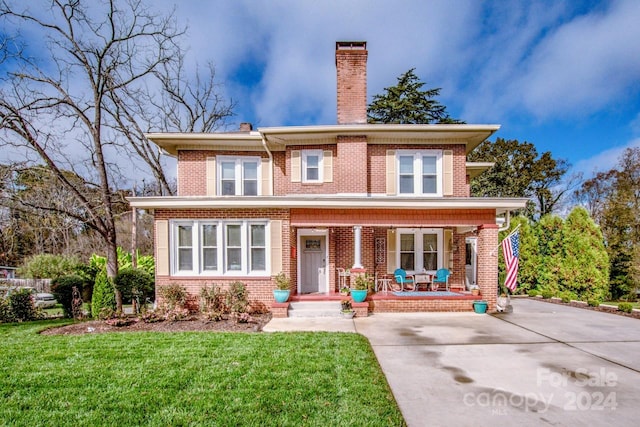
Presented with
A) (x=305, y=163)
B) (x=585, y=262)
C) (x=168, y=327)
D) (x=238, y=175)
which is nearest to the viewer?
(x=168, y=327)

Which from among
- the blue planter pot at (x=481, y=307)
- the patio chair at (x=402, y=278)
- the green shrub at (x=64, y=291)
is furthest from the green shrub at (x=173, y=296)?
the blue planter pot at (x=481, y=307)

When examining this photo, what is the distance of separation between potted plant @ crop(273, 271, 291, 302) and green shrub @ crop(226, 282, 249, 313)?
35.9 inches

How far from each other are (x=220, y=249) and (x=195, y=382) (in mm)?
5816

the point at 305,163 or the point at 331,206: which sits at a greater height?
the point at 305,163

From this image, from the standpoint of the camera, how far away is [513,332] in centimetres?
759

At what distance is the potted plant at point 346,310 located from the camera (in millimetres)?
9266

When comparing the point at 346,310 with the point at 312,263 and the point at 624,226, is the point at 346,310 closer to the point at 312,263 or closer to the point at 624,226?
the point at 312,263

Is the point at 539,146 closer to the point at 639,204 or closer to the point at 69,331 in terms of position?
the point at 639,204

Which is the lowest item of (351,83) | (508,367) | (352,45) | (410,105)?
(508,367)

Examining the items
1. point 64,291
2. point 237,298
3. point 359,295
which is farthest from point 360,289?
point 64,291

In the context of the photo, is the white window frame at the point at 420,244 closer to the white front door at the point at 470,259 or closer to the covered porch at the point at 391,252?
the covered porch at the point at 391,252

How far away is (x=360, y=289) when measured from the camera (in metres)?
9.71

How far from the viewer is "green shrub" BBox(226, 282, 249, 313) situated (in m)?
9.47

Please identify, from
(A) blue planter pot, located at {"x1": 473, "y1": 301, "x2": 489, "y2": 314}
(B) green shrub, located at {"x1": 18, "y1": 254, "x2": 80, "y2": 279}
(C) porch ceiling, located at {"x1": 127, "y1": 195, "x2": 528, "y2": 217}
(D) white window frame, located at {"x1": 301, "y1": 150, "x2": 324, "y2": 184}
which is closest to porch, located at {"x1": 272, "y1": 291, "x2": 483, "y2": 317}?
(A) blue planter pot, located at {"x1": 473, "y1": 301, "x2": 489, "y2": 314}
